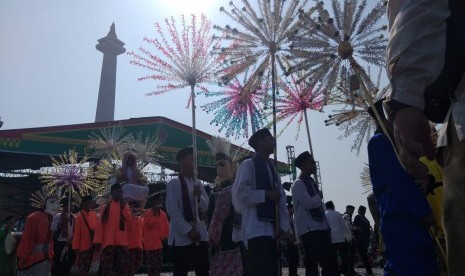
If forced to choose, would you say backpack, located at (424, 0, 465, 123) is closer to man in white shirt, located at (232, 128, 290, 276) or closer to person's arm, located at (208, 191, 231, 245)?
man in white shirt, located at (232, 128, 290, 276)

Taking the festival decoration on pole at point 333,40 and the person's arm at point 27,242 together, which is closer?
the festival decoration on pole at point 333,40

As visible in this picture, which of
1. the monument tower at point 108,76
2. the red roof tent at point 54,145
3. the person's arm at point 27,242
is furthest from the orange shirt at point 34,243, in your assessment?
the monument tower at point 108,76

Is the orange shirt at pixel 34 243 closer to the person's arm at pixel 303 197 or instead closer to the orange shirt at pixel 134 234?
the orange shirt at pixel 134 234

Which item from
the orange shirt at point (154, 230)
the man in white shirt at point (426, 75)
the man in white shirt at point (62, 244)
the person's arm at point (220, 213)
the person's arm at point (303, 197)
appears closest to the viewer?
the man in white shirt at point (426, 75)

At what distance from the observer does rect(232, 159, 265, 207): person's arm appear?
15.0ft

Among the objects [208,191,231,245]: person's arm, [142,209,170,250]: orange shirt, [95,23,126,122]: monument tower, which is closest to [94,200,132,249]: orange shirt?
[142,209,170,250]: orange shirt

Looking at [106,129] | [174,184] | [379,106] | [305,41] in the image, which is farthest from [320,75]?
[106,129]

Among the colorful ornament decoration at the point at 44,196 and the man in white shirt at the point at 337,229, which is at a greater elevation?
the colorful ornament decoration at the point at 44,196

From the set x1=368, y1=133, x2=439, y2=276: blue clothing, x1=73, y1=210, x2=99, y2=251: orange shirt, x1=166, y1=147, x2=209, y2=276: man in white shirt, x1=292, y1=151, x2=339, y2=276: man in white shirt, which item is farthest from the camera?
x1=73, y1=210, x2=99, y2=251: orange shirt

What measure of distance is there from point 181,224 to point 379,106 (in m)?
2.93

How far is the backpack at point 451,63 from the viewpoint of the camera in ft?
5.22

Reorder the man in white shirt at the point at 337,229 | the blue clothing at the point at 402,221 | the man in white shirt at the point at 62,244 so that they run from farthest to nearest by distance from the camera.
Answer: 1. the man in white shirt at the point at 62,244
2. the man in white shirt at the point at 337,229
3. the blue clothing at the point at 402,221

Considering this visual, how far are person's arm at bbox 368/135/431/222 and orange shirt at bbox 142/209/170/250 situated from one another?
6164 millimetres

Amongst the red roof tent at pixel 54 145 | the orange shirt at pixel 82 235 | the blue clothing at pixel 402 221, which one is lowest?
the blue clothing at pixel 402 221
